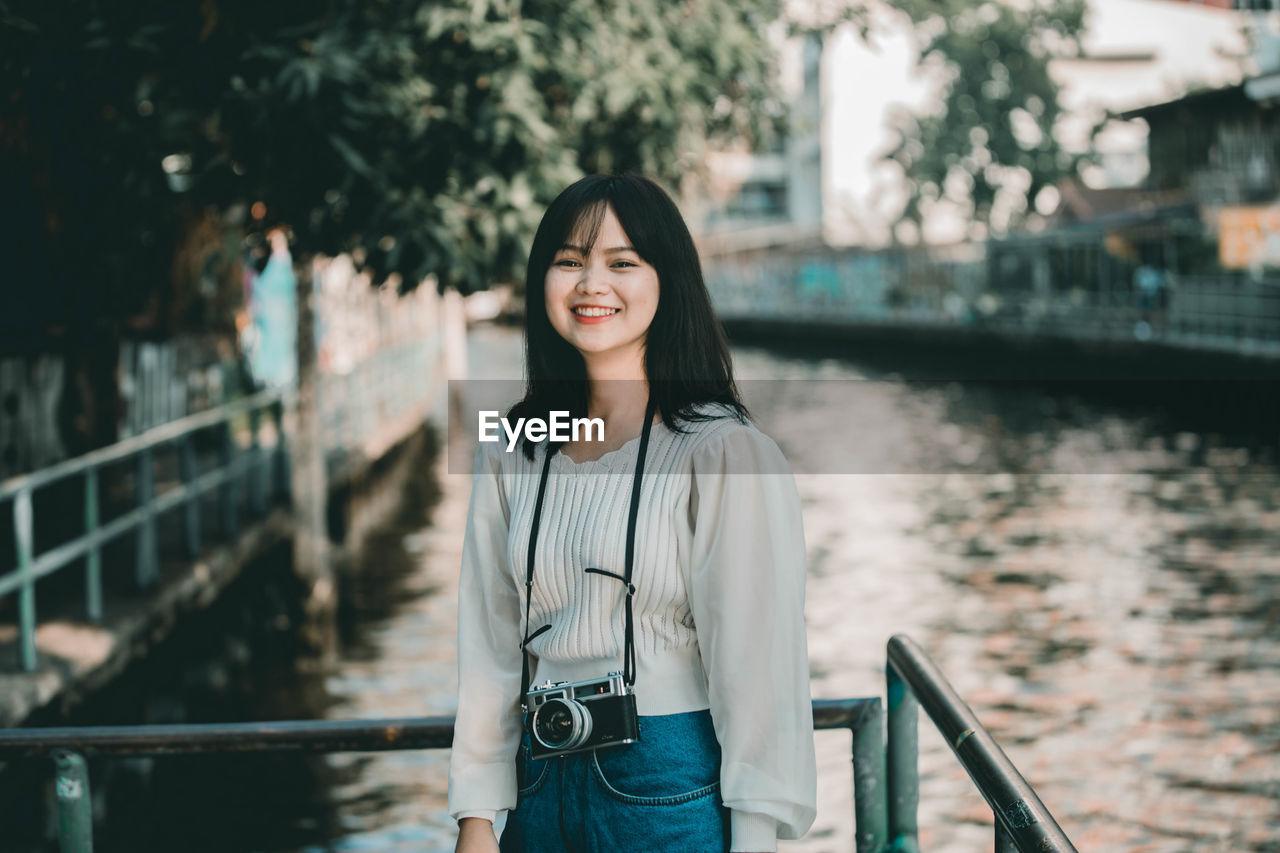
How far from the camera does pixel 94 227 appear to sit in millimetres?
9211

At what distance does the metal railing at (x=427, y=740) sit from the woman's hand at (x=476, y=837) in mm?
653

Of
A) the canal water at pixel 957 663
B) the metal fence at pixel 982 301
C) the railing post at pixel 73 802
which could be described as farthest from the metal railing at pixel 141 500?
the metal fence at pixel 982 301

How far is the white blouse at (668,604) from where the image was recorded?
6.47 feet

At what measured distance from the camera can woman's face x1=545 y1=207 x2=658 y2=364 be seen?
2.12 m

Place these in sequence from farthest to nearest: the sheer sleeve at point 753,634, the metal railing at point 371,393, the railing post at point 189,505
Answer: the metal railing at point 371,393
the railing post at point 189,505
the sheer sleeve at point 753,634

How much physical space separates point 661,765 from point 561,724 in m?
0.14

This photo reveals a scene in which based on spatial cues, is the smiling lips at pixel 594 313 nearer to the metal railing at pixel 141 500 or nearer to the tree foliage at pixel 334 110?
the metal railing at pixel 141 500

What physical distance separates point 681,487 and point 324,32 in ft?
18.3

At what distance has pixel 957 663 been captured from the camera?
9.27 m

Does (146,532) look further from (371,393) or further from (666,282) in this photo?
(371,393)

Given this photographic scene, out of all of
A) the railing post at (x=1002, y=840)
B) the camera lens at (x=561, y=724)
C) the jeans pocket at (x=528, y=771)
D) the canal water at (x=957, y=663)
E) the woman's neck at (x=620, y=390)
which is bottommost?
the canal water at (x=957, y=663)

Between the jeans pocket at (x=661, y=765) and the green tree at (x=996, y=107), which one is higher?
the green tree at (x=996, y=107)

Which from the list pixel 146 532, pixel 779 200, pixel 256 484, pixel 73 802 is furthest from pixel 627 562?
pixel 779 200

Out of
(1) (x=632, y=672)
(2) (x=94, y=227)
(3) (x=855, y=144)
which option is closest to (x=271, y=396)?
(2) (x=94, y=227)
